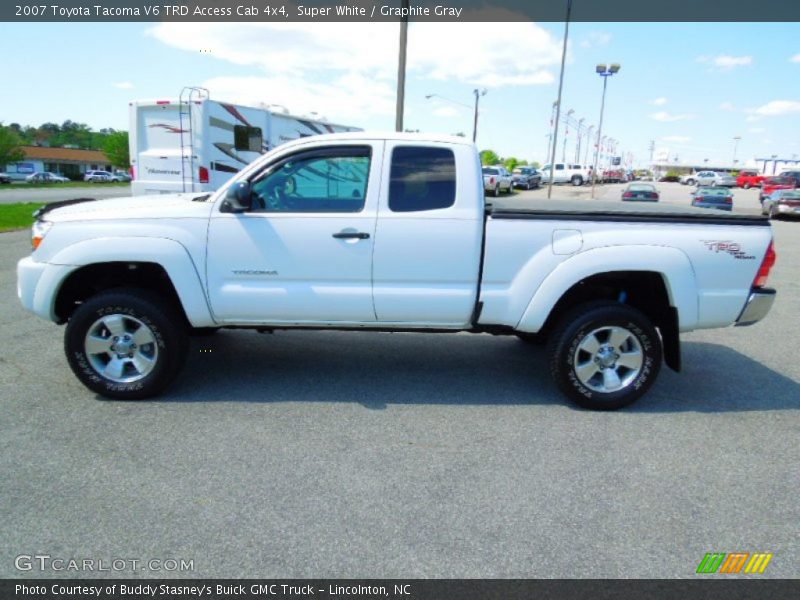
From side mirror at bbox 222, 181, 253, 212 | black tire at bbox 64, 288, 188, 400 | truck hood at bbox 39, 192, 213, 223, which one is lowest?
black tire at bbox 64, 288, 188, 400

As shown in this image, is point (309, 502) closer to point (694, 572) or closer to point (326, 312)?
point (326, 312)

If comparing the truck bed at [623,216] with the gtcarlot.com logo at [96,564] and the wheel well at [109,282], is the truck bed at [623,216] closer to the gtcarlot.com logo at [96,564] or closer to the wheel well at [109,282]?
the wheel well at [109,282]

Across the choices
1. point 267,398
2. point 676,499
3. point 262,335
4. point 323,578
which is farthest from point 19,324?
point 676,499

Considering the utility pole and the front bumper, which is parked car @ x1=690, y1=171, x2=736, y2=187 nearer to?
the utility pole

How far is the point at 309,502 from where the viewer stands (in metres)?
3.01

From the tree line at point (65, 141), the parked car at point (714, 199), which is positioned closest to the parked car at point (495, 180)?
the parked car at point (714, 199)

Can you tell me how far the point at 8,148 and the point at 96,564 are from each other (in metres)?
79.4

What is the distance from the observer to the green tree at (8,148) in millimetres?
64438

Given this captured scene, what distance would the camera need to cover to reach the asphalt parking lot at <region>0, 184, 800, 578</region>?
104 inches

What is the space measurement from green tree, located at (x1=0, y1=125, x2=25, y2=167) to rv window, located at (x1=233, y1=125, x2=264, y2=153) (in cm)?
6772

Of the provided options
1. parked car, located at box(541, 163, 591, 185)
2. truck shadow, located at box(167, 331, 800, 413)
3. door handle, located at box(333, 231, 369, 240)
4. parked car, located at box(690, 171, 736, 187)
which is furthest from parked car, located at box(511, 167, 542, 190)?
door handle, located at box(333, 231, 369, 240)

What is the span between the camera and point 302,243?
4.07 meters

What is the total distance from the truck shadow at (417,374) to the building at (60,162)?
90945 millimetres
